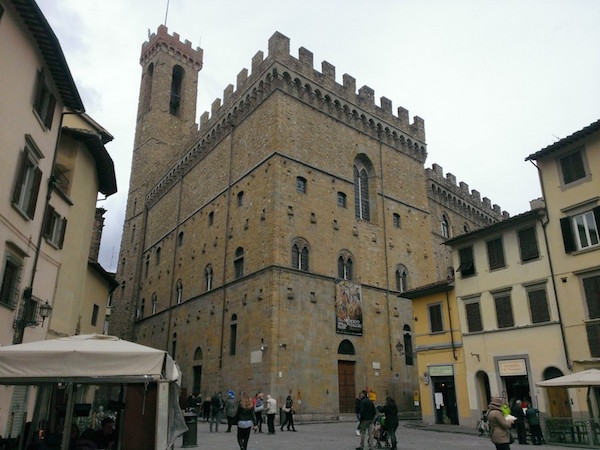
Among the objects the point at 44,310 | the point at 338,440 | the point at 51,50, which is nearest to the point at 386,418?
the point at 338,440

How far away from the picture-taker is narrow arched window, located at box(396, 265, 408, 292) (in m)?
29.2

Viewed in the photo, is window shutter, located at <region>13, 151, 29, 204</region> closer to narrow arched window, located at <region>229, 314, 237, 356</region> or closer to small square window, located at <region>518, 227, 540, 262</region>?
narrow arched window, located at <region>229, 314, 237, 356</region>

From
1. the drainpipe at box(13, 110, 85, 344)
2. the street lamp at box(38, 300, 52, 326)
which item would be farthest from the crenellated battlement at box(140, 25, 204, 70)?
the street lamp at box(38, 300, 52, 326)

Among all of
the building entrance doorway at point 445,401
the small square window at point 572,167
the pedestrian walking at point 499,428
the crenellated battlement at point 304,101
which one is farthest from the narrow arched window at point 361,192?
the pedestrian walking at point 499,428

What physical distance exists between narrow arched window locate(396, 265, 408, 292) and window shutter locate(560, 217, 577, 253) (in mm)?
12246

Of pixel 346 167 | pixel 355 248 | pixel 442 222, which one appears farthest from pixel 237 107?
pixel 442 222

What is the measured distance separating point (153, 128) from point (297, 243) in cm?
2593

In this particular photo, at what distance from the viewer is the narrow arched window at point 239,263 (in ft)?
86.4

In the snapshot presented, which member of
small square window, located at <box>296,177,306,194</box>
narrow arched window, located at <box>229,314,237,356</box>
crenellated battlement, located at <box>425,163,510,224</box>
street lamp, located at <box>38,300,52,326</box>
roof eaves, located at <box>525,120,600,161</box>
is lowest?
street lamp, located at <box>38,300,52,326</box>

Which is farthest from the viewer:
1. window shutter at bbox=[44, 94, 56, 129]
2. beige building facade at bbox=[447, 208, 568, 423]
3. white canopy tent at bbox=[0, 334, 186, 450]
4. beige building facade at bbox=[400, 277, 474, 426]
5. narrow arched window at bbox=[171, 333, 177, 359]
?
narrow arched window at bbox=[171, 333, 177, 359]

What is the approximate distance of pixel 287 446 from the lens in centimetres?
1328

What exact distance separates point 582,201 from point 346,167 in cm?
1406

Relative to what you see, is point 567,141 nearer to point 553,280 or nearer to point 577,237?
point 577,237

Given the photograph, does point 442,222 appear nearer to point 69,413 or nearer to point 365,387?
point 365,387
